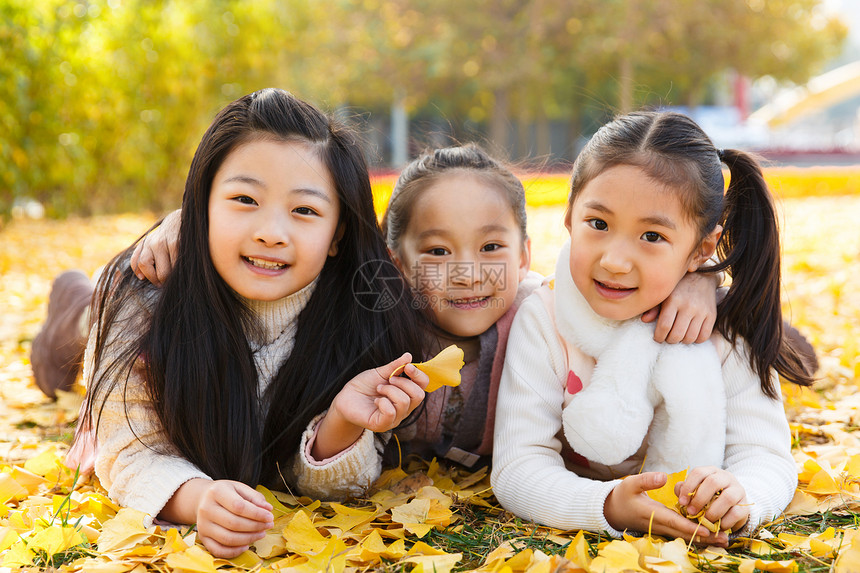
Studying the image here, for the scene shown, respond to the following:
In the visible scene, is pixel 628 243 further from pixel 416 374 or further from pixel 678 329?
pixel 416 374

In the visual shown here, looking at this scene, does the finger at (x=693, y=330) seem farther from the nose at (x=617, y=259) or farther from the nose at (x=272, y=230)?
the nose at (x=272, y=230)

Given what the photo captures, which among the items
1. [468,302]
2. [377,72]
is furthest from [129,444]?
[377,72]

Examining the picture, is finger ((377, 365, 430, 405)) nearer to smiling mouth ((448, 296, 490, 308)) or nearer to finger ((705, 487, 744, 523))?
smiling mouth ((448, 296, 490, 308))

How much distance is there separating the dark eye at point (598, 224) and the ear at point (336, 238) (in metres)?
0.67

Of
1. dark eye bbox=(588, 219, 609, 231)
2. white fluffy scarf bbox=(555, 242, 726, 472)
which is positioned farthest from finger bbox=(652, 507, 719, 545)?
dark eye bbox=(588, 219, 609, 231)

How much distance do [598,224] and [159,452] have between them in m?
1.22

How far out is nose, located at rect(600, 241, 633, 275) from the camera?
176 cm

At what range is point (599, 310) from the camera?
1.87 metres

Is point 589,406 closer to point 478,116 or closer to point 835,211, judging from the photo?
point 835,211

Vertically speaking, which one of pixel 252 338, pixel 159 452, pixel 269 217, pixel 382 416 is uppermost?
pixel 269 217

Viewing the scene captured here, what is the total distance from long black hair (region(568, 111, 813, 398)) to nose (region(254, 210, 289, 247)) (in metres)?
0.75

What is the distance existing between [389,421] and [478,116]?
78.7 ft

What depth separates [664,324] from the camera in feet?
6.04

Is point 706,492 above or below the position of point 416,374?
below
